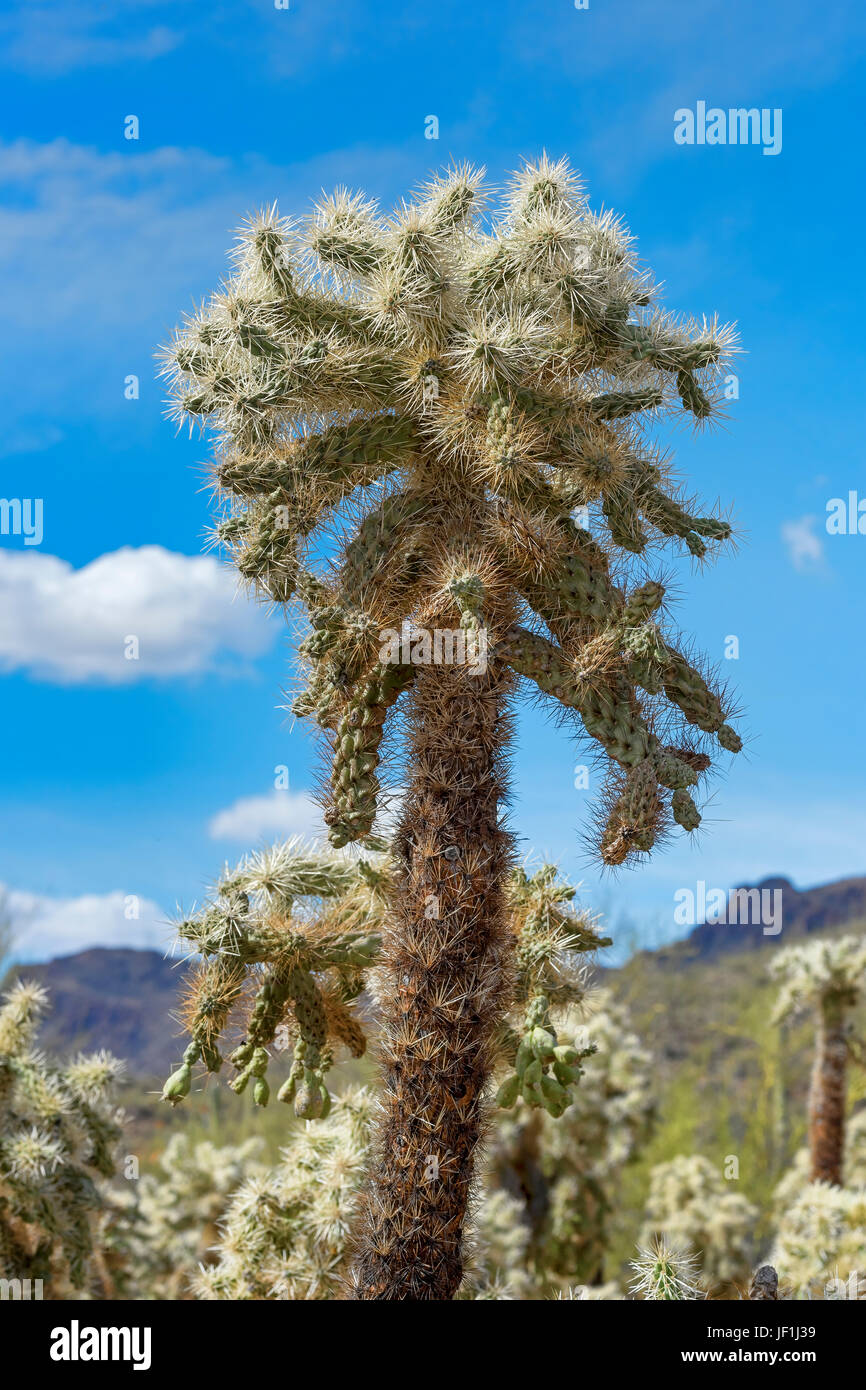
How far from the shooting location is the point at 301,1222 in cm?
616

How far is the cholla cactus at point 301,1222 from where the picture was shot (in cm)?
586

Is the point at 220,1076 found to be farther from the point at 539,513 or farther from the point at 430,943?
the point at 539,513

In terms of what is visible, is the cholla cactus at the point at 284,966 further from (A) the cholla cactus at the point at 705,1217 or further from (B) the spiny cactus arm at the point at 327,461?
(A) the cholla cactus at the point at 705,1217

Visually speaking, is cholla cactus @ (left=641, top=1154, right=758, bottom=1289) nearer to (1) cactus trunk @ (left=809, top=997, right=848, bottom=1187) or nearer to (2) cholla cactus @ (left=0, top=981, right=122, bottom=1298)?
(1) cactus trunk @ (left=809, top=997, right=848, bottom=1187)

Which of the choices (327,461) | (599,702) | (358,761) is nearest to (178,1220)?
(358,761)

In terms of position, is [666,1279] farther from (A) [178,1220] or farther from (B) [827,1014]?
(A) [178,1220]

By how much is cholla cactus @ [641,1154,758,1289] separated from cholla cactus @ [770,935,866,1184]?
75.2 inches

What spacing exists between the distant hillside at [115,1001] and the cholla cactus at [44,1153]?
31.0m

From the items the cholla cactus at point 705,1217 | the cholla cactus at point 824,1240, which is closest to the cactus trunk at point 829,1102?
the cholla cactus at point 705,1217

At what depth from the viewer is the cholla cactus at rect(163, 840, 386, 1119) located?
438 cm

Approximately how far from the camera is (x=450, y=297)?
13.0 ft
